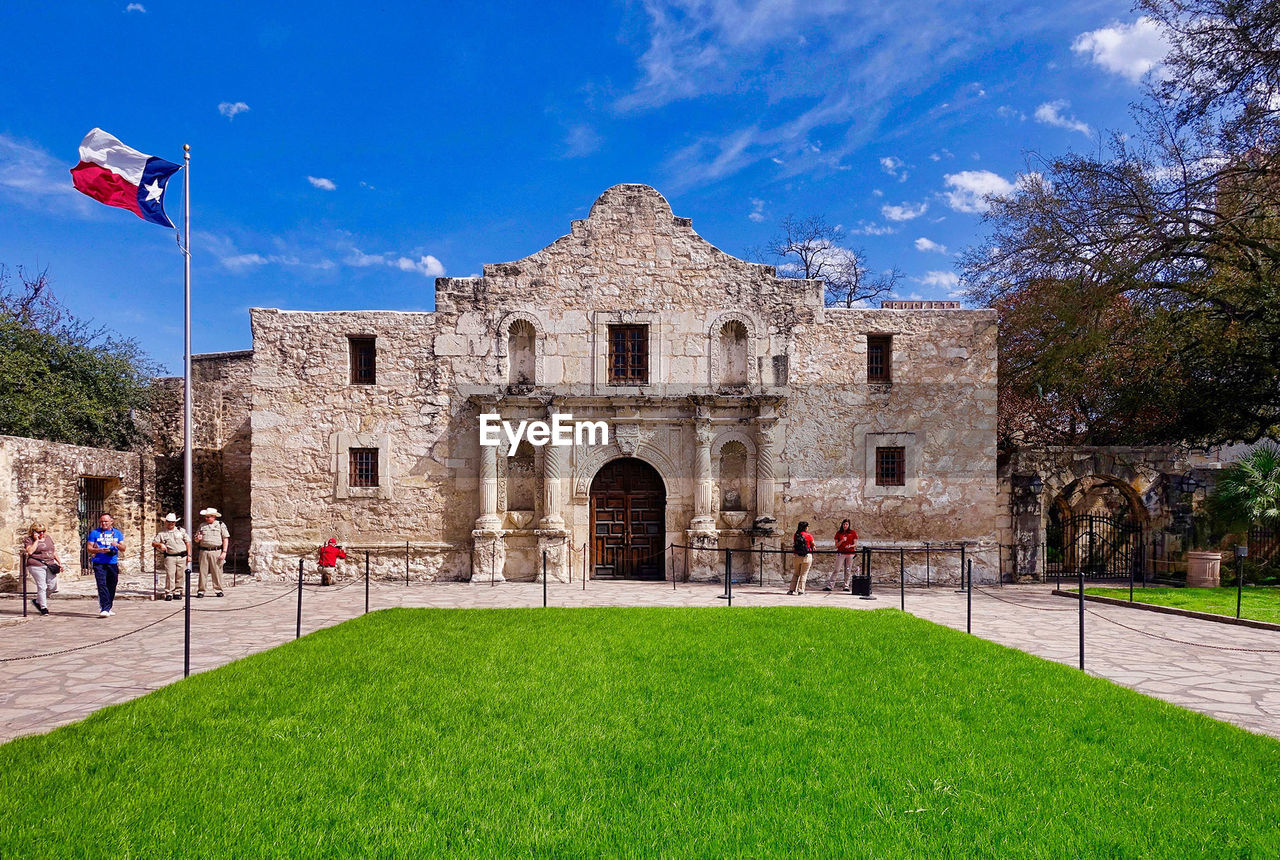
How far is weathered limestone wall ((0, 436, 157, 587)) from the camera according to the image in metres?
13.1

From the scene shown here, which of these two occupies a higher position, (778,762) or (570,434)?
(570,434)

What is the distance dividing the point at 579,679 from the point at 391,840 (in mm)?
3217

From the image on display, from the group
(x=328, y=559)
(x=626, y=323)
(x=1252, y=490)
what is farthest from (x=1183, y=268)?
(x=328, y=559)

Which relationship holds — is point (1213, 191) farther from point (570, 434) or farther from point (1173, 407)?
point (570, 434)

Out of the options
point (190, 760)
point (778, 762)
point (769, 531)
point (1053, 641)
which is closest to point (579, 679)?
point (778, 762)

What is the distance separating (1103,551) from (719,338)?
11.8m

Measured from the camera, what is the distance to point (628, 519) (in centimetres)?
1603

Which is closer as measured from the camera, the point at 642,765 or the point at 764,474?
the point at 642,765

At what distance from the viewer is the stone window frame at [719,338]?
1591cm

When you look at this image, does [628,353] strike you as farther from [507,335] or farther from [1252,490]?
[1252,490]

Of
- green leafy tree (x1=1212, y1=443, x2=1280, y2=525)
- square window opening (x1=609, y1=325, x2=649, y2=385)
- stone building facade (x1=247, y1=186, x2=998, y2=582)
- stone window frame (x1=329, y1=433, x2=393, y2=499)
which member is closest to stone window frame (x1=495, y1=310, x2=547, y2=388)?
stone building facade (x1=247, y1=186, x2=998, y2=582)

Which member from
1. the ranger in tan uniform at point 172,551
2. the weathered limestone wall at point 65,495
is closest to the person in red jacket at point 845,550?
the ranger in tan uniform at point 172,551

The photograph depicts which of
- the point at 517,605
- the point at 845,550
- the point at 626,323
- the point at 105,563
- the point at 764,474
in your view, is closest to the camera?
the point at 105,563

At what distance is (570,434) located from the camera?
15.7 m
